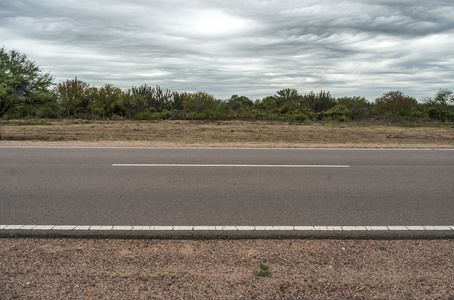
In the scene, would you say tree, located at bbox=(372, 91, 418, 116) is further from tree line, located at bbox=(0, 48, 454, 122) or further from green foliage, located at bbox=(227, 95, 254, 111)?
green foliage, located at bbox=(227, 95, 254, 111)

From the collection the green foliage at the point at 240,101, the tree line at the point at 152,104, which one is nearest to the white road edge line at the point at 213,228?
the tree line at the point at 152,104

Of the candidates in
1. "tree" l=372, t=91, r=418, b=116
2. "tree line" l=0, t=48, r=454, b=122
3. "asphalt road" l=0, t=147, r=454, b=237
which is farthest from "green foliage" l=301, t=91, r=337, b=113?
"asphalt road" l=0, t=147, r=454, b=237

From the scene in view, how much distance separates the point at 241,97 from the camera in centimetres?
5753

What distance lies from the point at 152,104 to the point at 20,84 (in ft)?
96.7

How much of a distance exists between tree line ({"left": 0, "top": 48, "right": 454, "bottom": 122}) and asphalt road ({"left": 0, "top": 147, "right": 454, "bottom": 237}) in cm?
829

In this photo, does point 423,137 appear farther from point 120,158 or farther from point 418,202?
point 120,158

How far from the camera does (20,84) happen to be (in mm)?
16703

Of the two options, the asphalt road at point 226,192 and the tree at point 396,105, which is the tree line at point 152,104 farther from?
the asphalt road at point 226,192

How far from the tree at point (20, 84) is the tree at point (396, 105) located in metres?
32.6

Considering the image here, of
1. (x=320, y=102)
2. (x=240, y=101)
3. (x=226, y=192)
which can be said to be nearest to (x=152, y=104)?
(x=240, y=101)

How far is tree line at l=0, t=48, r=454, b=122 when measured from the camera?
17.1 meters

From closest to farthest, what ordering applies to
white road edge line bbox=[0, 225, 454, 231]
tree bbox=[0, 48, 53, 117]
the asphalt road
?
white road edge line bbox=[0, 225, 454, 231], the asphalt road, tree bbox=[0, 48, 53, 117]

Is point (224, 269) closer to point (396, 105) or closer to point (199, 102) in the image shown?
point (396, 105)

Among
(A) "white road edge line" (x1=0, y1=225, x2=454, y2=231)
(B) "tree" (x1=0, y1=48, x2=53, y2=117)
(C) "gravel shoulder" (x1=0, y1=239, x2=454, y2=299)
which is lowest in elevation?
(C) "gravel shoulder" (x1=0, y1=239, x2=454, y2=299)
